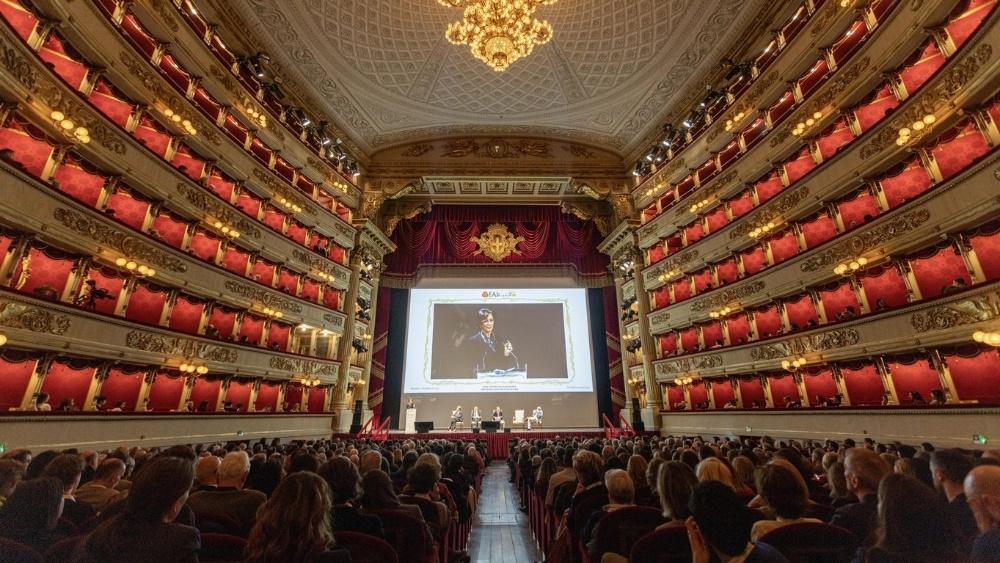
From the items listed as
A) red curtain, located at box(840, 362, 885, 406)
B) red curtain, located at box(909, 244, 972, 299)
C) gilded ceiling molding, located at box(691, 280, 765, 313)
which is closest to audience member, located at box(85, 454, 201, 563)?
red curtain, located at box(909, 244, 972, 299)

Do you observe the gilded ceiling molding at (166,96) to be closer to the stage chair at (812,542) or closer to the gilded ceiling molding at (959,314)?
the stage chair at (812,542)

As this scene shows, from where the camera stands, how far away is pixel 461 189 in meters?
22.4

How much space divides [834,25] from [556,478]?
14.1 metres

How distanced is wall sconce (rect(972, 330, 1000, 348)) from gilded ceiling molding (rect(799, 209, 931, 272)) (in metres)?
2.67

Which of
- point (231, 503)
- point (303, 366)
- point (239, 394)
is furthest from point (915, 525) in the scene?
point (303, 366)

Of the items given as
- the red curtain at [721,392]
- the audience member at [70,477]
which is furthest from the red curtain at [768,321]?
the audience member at [70,477]

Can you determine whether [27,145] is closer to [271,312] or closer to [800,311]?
[271,312]

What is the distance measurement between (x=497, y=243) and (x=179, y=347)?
607 inches

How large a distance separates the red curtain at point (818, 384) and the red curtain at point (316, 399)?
1748cm

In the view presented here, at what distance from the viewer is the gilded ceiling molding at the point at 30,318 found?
25.0ft

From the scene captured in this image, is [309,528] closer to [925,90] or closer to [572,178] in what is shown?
[925,90]

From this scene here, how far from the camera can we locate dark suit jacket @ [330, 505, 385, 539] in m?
2.79

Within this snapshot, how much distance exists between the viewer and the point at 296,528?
1925 millimetres

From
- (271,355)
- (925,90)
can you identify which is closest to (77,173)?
(271,355)
